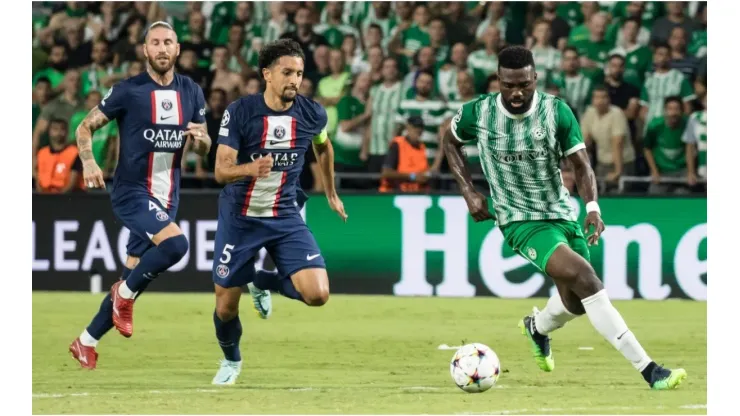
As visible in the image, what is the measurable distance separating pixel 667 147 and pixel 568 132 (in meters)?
7.21

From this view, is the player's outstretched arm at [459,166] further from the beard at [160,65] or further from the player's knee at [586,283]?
the beard at [160,65]

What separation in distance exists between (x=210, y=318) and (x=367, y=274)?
8.21ft

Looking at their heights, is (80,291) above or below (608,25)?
below

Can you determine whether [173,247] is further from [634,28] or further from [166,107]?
[634,28]

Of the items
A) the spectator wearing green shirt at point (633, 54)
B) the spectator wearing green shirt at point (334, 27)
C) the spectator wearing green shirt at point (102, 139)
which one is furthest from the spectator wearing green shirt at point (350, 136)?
the spectator wearing green shirt at point (633, 54)

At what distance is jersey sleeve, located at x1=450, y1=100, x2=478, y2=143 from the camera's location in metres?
9.32

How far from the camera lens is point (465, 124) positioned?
9.37m

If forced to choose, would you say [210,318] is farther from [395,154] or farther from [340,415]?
[340,415]

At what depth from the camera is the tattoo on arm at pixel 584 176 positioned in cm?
880

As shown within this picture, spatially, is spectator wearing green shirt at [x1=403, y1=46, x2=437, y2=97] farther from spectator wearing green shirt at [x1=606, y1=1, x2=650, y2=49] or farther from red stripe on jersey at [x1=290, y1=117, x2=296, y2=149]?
red stripe on jersey at [x1=290, y1=117, x2=296, y2=149]

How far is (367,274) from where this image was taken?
51.8 ft

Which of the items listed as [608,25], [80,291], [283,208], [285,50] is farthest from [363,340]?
[608,25]

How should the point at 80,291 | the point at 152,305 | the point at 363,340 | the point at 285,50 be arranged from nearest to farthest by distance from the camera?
the point at 285,50 → the point at 363,340 → the point at 152,305 → the point at 80,291

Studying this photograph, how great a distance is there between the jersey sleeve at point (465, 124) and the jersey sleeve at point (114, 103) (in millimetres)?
2540
